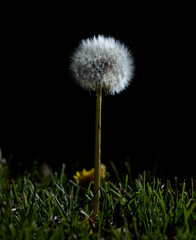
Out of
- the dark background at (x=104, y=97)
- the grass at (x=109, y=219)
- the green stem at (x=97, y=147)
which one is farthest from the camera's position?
the dark background at (x=104, y=97)

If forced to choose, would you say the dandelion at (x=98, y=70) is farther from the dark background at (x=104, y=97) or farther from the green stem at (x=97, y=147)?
the dark background at (x=104, y=97)

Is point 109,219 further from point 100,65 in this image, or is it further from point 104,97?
point 104,97

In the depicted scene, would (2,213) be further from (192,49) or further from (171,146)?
(192,49)

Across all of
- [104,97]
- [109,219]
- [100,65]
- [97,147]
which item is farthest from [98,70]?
[104,97]

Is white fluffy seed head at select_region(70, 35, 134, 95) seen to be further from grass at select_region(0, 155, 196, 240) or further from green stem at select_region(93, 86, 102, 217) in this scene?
grass at select_region(0, 155, 196, 240)

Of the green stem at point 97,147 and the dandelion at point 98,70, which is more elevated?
the dandelion at point 98,70

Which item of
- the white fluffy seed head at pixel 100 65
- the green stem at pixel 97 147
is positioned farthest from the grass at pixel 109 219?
the white fluffy seed head at pixel 100 65

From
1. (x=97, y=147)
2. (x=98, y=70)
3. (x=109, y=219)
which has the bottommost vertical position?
(x=109, y=219)
